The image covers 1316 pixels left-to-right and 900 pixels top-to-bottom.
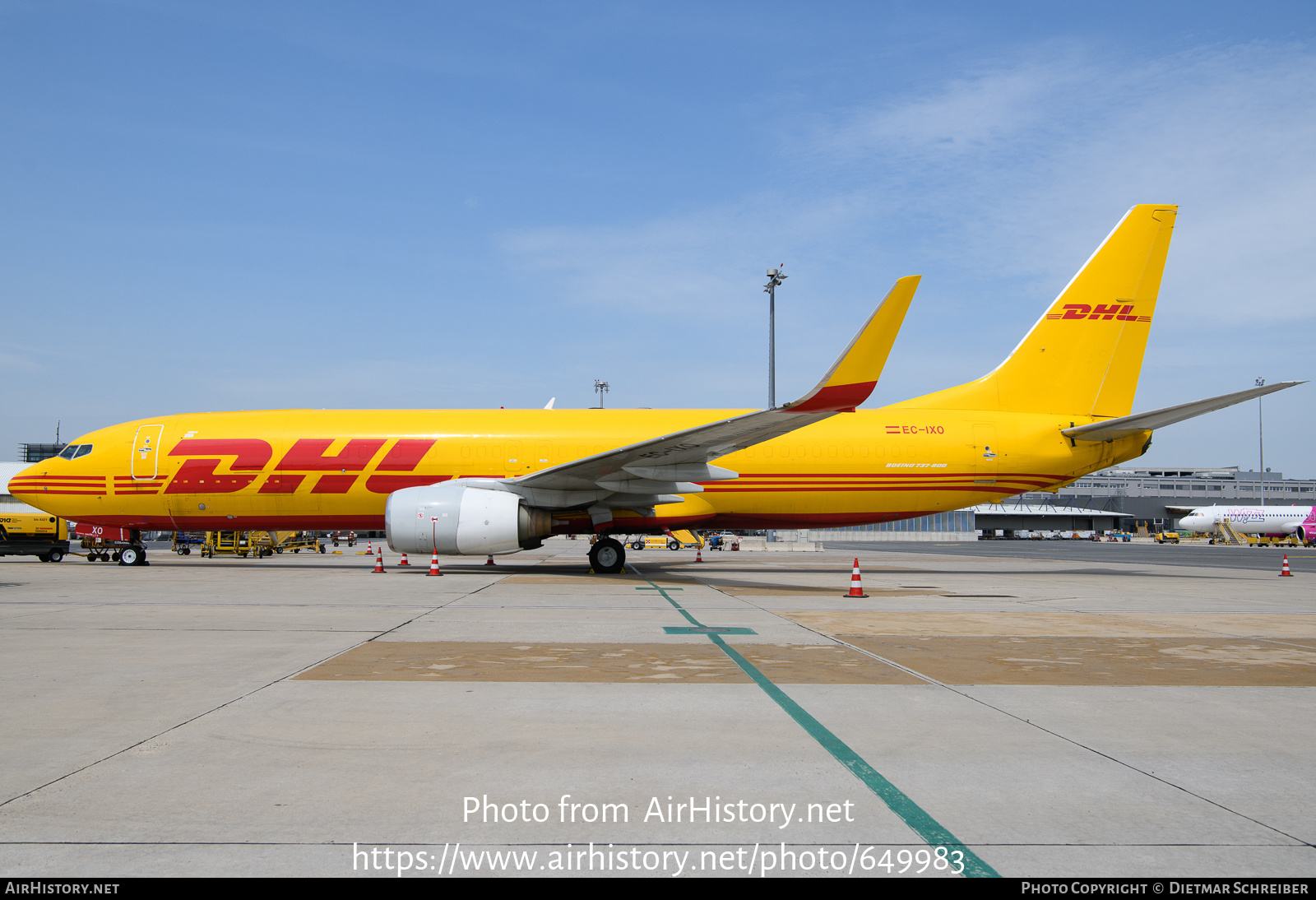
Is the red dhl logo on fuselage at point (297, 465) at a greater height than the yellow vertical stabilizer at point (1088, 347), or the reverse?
the yellow vertical stabilizer at point (1088, 347)

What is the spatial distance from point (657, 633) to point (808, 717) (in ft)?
12.7

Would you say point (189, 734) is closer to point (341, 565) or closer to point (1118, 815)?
point (1118, 815)

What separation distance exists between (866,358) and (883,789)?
10.8 m

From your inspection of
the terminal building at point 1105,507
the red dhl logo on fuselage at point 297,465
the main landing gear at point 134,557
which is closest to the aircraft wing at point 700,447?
the red dhl logo on fuselage at point 297,465

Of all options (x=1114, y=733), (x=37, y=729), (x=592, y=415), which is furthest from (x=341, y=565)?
(x=1114, y=733)

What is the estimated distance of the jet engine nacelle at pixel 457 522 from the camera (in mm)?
16578

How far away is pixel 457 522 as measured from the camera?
1656 centimetres

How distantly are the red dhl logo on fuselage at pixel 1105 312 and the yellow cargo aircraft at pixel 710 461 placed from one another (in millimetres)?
30

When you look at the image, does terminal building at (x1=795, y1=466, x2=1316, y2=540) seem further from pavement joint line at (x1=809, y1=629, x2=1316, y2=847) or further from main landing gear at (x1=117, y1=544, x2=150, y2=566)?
pavement joint line at (x1=809, y1=629, x2=1316, y2=847)

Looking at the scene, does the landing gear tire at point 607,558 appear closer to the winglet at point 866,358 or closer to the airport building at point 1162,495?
the winglet at point 866,358

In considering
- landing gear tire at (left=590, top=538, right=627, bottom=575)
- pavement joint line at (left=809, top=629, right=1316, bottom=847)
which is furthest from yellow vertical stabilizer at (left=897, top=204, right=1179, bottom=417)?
pavement joint line at (left=809, top=629, right=1316, bottom=847)

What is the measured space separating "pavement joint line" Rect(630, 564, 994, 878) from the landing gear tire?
40.1ft

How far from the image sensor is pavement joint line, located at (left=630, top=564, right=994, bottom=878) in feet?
9.93

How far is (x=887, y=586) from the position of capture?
53.9ft
